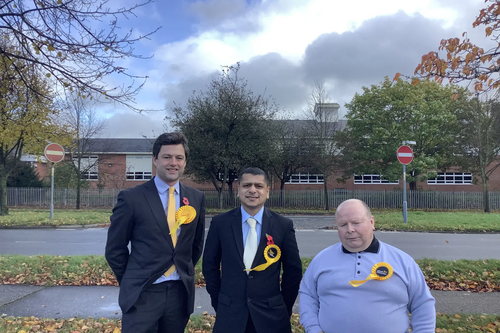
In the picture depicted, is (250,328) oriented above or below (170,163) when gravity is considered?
below

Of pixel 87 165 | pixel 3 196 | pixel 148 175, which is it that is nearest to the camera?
pixel 3 196

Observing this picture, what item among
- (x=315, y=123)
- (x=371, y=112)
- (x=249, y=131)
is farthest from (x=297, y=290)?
(x=371, y=112)

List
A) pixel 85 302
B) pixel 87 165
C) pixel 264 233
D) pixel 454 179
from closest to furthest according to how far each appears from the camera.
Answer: pixel 264 233, pixel 85 302, pixel 87 165, pixel 454 179

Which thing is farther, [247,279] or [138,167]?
[138,167]

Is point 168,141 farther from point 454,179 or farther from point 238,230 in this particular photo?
point 454,179

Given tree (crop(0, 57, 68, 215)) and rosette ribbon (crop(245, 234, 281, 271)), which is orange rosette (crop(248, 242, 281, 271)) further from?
tree (crop(0, 57, 68, 215))

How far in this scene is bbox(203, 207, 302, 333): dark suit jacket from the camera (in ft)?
8.62

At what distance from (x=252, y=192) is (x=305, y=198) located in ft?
82.1

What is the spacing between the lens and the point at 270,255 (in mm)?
2707

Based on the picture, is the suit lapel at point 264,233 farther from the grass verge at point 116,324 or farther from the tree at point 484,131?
the tree at point 484,131

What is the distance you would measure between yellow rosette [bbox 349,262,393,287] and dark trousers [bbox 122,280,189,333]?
130 cm

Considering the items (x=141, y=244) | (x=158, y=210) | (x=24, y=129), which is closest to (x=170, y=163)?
(x=158, y=210)

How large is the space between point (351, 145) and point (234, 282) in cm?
2601

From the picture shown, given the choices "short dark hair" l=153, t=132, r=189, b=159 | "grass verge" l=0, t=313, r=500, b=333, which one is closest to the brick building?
"grass verge" l=0, t=313, r=500, b=333
